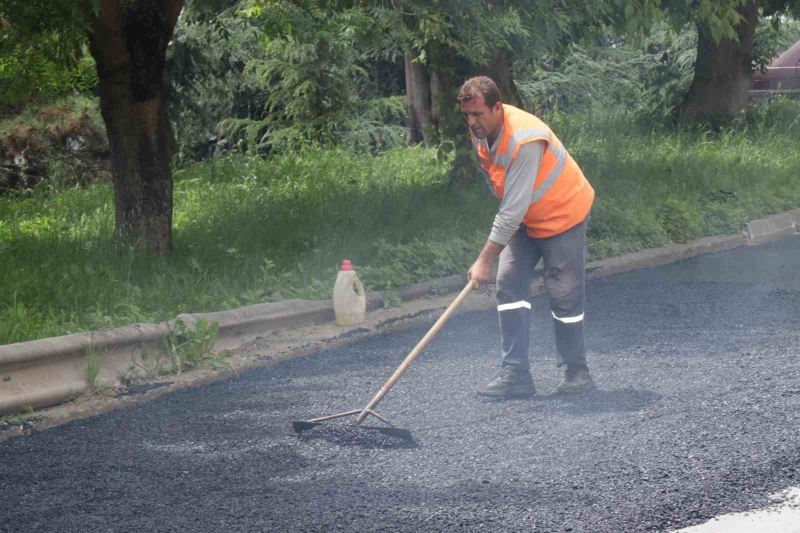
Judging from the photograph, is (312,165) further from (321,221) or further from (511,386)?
(511,386)

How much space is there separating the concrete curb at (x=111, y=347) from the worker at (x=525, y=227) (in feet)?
6.39

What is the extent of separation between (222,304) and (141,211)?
1.64 meters

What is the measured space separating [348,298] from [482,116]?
252 cm

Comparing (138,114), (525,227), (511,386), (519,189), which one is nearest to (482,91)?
(519,189)

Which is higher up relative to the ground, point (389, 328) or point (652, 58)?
point (652, 58)

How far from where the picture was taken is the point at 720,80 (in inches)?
720

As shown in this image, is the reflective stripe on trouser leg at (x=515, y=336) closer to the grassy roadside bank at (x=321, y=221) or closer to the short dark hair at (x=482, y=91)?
the short dark hair at (x=482, y=91)

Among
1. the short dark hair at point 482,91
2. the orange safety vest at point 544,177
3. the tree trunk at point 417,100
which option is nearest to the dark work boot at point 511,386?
the orange safety vest at point 544,177

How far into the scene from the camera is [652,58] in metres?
24.4

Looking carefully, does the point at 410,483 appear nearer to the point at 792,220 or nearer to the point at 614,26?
the point at 792,220

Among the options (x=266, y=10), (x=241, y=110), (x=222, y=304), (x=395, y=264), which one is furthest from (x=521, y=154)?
(x=241, y=110)

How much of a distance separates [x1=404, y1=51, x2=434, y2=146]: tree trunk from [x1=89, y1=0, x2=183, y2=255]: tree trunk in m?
8.82

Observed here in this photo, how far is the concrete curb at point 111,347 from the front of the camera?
20.9 feet

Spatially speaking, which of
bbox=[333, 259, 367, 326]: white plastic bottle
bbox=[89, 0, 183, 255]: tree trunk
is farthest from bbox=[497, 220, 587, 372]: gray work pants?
bbox=[89, 0, 183, 255]: tree trunk
